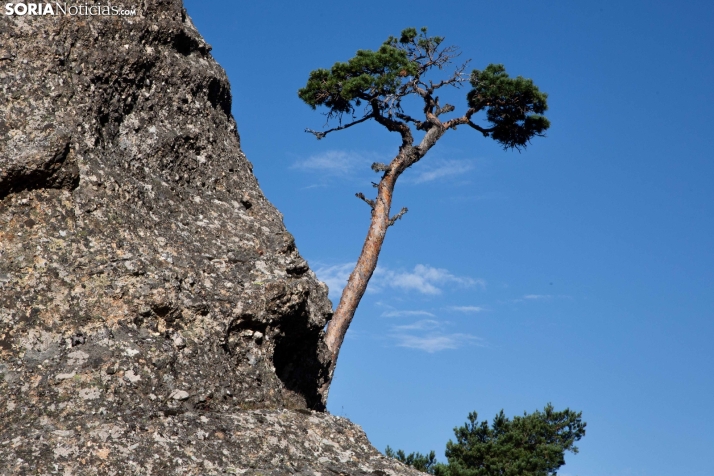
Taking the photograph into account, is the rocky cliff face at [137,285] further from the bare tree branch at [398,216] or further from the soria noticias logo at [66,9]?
the bare tree branch at [398,216]

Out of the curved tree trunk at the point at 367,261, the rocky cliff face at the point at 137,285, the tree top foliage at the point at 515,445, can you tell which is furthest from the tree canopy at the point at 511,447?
the rocky cliff face at the point at 137,285

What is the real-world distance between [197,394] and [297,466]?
28.9 inches

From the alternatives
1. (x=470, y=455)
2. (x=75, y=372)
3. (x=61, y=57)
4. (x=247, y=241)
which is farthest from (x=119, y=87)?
(x=470, y=455)

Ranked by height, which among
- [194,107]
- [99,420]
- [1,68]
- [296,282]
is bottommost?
[99,420]

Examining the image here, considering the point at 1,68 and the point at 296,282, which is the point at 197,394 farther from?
the point at 1,68

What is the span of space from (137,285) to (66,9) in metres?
2.25

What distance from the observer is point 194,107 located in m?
6.11

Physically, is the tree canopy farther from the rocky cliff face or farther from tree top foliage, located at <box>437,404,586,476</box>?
the rocky cliff face

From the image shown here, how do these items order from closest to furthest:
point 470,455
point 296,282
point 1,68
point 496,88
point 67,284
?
point 67,284 → point 1,68 → point 296,282 → point 470,455 → point 496,88

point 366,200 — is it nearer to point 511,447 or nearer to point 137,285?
point 511,447

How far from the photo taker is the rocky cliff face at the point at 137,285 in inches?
158

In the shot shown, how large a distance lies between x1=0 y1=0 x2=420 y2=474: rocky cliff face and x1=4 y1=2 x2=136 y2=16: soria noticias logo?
7 centimetres

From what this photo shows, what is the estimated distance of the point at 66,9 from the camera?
5.43 metres

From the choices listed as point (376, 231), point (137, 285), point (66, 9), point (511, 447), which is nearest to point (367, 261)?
point (376, 231)
